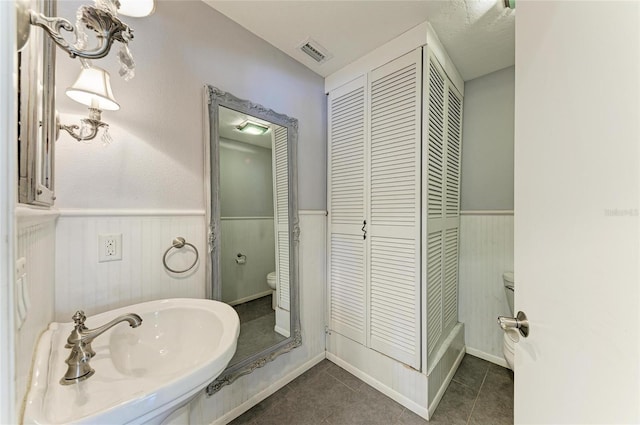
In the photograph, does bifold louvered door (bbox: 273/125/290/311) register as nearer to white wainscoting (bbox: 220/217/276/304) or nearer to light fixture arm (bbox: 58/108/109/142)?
white wainscoting (bbox: 220/217/276/304)

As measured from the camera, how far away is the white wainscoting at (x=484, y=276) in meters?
1.98

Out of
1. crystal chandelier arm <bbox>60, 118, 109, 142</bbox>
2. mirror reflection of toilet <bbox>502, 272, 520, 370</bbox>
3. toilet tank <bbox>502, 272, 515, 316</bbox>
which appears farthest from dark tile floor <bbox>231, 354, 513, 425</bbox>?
crystal chandelier arm <bbox>60, 118, 109, 142</bbox>

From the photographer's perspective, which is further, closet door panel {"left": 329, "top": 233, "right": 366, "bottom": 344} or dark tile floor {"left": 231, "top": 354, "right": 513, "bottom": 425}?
closet door panel {"left": 329, "top": 233, "right": 366, "bottom": 344}

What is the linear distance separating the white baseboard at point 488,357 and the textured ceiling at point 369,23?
7.84ft

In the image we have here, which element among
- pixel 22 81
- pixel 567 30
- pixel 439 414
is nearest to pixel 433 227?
pixel 439 414

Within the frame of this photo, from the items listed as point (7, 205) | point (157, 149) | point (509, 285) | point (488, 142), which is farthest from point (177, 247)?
point (488, 142)

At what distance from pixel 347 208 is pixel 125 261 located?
1417 mm

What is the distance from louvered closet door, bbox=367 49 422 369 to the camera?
1547 mm

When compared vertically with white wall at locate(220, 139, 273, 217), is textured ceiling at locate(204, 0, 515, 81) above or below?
above

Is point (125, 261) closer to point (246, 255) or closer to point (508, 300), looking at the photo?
point (246, 255)

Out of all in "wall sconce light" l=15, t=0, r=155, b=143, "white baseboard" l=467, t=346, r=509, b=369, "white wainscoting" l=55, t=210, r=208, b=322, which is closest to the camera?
"wall sconce light" l=15, t=0, r=155, b=143

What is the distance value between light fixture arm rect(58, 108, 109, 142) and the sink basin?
2.29ft

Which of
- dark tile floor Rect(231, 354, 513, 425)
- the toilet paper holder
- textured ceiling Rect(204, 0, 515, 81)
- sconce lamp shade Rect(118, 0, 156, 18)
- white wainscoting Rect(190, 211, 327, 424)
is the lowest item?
dark tile floor Rect(231, 354, 513, 425)

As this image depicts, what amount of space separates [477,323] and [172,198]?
2.54 metres
